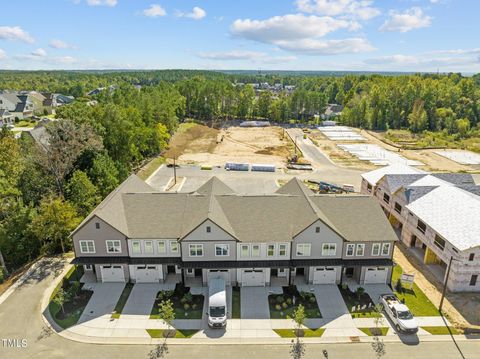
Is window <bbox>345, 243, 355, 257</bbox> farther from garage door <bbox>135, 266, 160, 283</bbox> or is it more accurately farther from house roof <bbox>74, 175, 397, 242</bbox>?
garage door <bbox>135, 266, 160, 283</bbox>

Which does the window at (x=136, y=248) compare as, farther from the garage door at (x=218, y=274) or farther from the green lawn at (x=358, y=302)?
the green lawn at (x=358, y=302)

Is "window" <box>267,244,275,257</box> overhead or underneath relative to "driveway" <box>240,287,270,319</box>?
overhead

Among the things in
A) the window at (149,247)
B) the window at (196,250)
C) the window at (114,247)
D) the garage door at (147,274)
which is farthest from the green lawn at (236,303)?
the window at (114,247)

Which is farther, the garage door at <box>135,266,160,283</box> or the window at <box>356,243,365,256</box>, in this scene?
the garage door at <box>135,266,160,283</box>

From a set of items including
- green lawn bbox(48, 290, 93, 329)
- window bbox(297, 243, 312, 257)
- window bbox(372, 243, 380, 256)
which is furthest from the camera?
window bbox(372, 243, 380, 256)

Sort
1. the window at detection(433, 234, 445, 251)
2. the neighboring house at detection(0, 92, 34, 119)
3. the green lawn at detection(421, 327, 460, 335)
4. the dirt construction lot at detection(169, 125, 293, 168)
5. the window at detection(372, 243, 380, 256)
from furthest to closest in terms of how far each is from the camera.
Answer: the neighboring house at detection(0, 92, 34, 119)
the dirt construction lot at detection(169, 125, 293, 168)
the window at detection(433, 234, 445, 251)
the window at detection(372, 243, 380, 256)
the green lawn at detection(421, 327, 460, 335)

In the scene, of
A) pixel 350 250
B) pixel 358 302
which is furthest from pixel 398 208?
pixel 358 302

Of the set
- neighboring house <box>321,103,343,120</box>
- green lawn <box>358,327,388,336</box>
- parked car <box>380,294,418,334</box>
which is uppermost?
neighboring house <box>321,103,343,120</box>

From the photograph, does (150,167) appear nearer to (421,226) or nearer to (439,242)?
(421,226)

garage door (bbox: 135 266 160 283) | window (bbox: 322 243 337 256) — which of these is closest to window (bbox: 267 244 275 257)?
window (bbox: 322 243 337 256)
